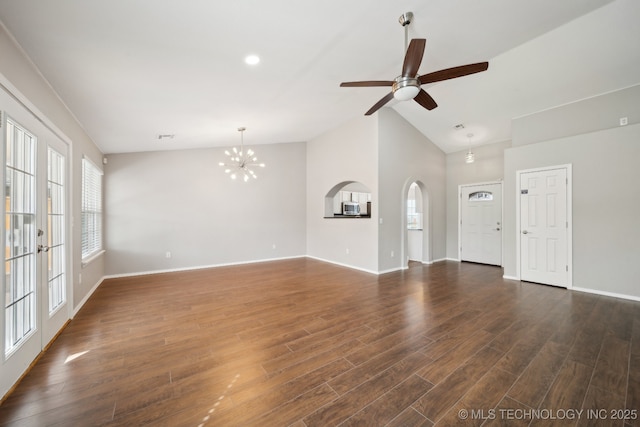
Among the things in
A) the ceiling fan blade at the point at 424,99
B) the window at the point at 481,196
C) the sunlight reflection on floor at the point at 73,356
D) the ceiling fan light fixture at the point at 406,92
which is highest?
the ceiling fan blade at the point at 424,99

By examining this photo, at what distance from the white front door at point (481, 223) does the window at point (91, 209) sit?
8279mm

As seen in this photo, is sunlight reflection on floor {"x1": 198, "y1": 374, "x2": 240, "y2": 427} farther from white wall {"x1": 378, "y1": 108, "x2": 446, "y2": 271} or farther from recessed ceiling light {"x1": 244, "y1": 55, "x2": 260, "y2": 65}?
white wall {"x1": 378, "y1": 108, "x2": 446, "y2": 271}

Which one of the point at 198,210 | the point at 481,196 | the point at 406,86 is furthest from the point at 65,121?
the point at 481,196

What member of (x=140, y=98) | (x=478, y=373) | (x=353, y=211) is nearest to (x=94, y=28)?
(x=140, y=98)

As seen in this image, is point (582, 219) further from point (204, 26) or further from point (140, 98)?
point (140, 98)

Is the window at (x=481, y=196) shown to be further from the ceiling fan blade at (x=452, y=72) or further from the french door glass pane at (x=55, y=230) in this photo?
the french door glass pane at (x=55, y=230)

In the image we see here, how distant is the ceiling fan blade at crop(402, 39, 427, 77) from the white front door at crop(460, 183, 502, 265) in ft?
17.1

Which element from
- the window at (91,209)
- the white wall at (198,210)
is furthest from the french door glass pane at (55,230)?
the white wall at (198,210)

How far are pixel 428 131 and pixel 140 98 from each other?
607 centimetres

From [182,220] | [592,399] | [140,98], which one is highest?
[140,98]

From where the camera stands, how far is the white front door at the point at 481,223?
633 cm

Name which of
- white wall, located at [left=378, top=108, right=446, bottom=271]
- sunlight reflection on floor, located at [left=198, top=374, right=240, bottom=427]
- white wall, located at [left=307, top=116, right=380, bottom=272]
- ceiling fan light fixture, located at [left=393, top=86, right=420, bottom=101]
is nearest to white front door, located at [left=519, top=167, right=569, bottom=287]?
white wall, located at [left=378, top=108, right=446, bottom=271]

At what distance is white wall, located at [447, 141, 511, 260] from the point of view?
20.8ft

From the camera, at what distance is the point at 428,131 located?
6469mm
